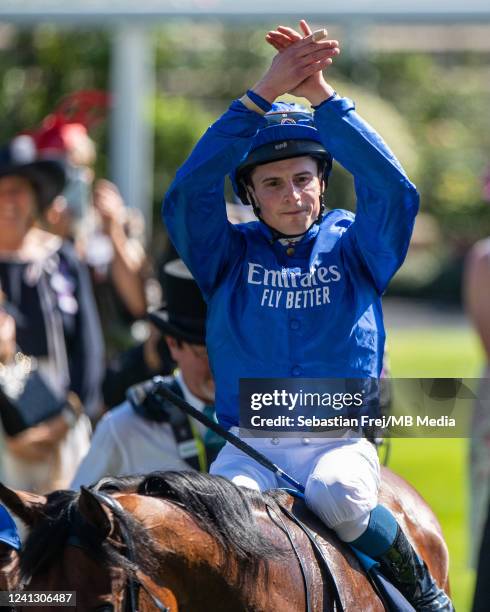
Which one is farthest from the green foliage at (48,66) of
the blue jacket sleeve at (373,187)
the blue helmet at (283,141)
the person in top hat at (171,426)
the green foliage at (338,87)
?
the blue jacket sleeve at (373,187)

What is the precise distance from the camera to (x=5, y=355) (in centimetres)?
695

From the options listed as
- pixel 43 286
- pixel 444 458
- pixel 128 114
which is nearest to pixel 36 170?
pixel 43 286

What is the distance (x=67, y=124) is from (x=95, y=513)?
282 inches

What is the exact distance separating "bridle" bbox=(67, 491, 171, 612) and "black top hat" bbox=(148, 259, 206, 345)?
1951 millimetres

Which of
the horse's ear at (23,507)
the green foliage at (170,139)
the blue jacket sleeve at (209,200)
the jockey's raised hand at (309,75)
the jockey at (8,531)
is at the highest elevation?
the jockey's raised hand at (309,75)

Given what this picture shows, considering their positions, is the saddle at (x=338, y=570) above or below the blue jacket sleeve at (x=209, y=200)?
below

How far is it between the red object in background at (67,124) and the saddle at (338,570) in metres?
5.91

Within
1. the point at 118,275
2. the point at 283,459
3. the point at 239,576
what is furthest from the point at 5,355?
the point at 239,576

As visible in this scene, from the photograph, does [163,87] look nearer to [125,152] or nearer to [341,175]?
[341,175]

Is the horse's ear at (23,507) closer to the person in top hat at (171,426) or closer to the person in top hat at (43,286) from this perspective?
the person in top hat at (171,426)

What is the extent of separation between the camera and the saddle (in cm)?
344

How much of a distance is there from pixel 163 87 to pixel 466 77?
1422 cm

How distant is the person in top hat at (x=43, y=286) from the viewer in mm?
8086

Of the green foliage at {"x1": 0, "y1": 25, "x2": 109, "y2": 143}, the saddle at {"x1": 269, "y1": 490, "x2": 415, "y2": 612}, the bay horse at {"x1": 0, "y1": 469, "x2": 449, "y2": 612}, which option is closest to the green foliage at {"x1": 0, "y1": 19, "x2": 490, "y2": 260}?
the green foliage at {"x1": 0, "y1": 25, "x2": 109, "y2": 143}
